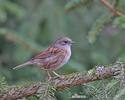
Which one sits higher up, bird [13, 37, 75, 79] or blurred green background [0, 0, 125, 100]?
blurred green background [0, 0, 125, 100]

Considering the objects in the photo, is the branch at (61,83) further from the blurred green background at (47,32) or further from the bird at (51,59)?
the blurred green background at (47,32)

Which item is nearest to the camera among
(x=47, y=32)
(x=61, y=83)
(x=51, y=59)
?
(x=61, y=83)

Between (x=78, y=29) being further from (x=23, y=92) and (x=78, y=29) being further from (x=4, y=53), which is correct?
(x=23, y=92)

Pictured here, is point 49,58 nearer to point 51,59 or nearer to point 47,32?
point 51,59

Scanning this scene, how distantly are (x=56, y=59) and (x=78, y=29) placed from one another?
59.0 inches

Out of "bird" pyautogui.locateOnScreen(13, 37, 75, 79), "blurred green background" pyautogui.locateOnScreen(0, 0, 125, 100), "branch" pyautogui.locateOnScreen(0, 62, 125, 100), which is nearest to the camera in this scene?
"branch" pyautogui.locateOnScreen(0, 62, 125, 100)

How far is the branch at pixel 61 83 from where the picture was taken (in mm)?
2828

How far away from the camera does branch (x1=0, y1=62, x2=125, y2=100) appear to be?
2828mm

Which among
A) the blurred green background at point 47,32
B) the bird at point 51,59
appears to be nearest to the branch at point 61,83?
the bird at point 51,59

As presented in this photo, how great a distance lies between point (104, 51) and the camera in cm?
605

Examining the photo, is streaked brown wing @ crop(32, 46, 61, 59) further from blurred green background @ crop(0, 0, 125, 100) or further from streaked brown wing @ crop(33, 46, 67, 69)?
blurred green background @ crop(0, 0, 125, 100)

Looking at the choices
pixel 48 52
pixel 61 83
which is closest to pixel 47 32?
pixel 48 52

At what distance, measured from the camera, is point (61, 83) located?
3.00 m

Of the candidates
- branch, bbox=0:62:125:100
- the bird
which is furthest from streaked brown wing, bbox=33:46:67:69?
branch, bbox=0:62:125:100
